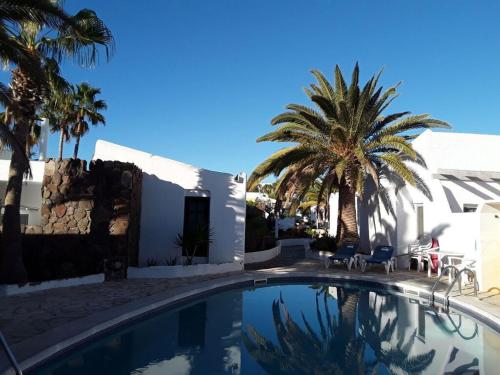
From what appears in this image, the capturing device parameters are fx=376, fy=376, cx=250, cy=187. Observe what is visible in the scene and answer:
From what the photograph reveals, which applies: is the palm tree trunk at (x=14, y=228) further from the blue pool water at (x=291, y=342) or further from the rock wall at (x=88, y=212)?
the blue pool water at (x=291, y=342)

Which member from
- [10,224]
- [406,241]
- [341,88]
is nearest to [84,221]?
[10,224]

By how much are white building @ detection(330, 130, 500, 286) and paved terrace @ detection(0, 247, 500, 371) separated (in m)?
2.37

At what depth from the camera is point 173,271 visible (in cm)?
1298

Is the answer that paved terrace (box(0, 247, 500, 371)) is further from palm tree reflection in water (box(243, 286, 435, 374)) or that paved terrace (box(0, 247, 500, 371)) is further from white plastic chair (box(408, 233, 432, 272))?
palm tree reflection in water (box(243, 286, 435, 374))

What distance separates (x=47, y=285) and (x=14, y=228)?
177cm

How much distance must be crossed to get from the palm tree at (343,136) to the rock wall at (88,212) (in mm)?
6413

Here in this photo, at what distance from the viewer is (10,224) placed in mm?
9555

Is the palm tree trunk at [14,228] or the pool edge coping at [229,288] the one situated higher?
the palm tree trunk at [14,228]

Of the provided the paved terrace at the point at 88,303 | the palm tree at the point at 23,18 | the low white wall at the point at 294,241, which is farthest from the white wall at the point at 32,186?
the low white wall at the point at 294,241

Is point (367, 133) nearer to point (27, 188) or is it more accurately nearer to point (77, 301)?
point (77, 301)

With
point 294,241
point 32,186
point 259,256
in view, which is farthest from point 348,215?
point 32,186

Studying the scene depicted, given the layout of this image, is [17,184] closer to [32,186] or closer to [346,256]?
[32,186]

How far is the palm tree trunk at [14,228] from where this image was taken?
9.41 m

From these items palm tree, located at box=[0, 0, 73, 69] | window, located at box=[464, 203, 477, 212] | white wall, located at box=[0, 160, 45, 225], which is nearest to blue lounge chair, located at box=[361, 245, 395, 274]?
window, located at box=[464, 203, 477, 212]
